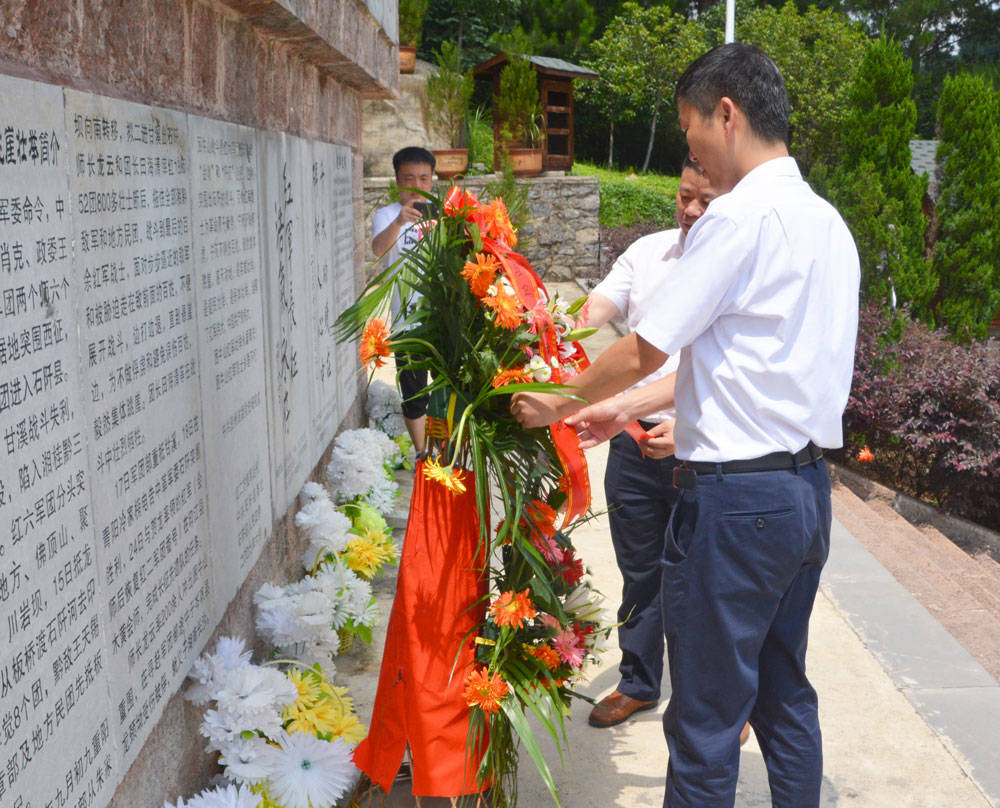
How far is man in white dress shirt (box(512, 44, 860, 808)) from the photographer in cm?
198

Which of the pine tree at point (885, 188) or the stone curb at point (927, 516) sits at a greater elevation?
the pine tree at point (885, 188)

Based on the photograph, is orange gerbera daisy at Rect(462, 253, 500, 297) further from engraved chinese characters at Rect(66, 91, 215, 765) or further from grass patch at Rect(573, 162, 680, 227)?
grass patch at Rect(573, 162, 680, 227)

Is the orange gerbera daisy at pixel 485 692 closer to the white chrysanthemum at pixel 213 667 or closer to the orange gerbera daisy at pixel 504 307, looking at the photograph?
the white chrysanthemum at pixel 213 667

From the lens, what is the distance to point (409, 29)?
53.2 ft

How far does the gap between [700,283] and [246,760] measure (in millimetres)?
1537

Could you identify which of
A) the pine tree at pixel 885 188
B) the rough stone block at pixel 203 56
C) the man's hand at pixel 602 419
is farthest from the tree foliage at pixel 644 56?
the man's hand at pixel 602 419

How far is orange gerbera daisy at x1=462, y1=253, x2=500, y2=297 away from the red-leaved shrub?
632 centimetres

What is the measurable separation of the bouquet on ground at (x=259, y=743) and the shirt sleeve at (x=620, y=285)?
149cm

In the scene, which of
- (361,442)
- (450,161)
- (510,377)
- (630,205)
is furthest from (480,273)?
(630,205)

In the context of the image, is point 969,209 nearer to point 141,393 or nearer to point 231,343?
point 231,343

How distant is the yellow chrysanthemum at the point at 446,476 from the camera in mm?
2254

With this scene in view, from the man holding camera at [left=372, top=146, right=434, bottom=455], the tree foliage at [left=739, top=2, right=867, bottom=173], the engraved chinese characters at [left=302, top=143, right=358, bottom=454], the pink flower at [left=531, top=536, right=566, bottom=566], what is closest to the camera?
the pink flower at [left=531, top=536, right=566, bottom=566]

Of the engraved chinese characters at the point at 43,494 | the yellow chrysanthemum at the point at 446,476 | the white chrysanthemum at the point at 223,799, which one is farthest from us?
the yellow chrysanthemum at the point at 446,476

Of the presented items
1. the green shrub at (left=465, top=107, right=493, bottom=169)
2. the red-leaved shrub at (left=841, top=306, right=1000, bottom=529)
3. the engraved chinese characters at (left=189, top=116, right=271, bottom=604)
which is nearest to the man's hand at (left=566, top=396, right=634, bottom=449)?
the engraved chinese characters at (left=189, top=116, right=271, bottom=604)
